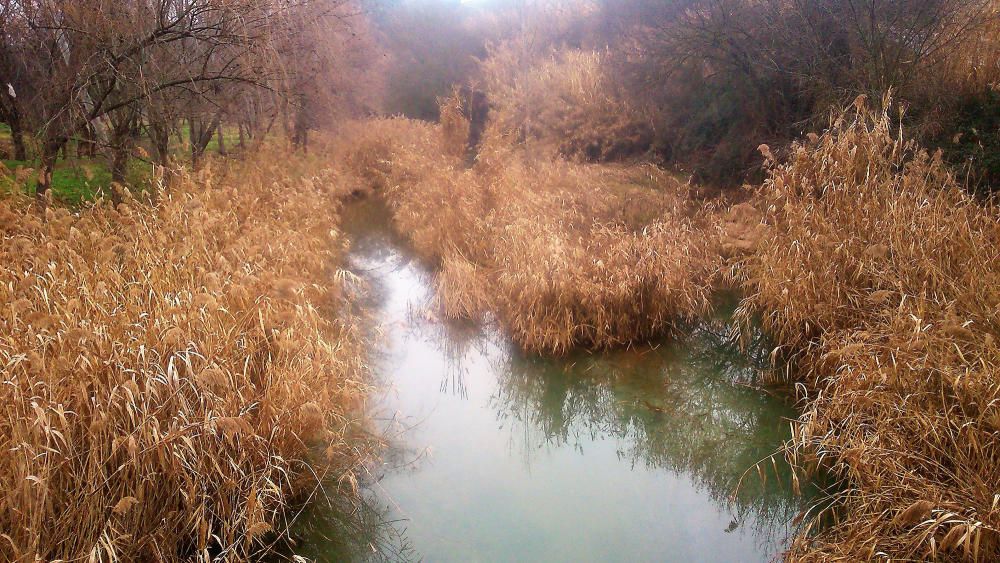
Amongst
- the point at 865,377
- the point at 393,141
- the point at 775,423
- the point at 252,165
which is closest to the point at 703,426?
the point at 775,423

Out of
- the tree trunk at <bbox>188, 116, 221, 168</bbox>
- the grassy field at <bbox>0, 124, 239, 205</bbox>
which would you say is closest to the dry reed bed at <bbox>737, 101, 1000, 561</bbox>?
the grassy field at <bbox>0, 124, 239, 205</bbox>

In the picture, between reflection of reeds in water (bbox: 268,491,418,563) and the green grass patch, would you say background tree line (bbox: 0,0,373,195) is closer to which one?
the green grass patch

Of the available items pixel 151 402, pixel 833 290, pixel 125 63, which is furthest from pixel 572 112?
pixel 151 402

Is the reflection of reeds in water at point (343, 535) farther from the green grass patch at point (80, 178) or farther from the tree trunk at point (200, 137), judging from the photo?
the tree trunk at point (200, 137)

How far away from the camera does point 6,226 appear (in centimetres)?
494

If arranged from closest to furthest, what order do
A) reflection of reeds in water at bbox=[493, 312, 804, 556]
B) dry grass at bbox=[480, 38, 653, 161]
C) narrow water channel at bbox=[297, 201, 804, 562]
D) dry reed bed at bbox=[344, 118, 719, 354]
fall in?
1. narrow water channel at bbox=[297, 201, 804, 562]
2. reflection of reeds in water at bbox=[493, 312, 804, 556]
3. dry reed bed at bbox=[344, 118, 719, 354]
4. dry grass at bbox=[480, 38, 653, 161]

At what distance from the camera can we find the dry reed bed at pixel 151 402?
269 cm

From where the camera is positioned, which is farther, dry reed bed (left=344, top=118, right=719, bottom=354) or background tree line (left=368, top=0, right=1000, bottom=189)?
background tree line (left=368, top=0, right=1000, bottom=189)

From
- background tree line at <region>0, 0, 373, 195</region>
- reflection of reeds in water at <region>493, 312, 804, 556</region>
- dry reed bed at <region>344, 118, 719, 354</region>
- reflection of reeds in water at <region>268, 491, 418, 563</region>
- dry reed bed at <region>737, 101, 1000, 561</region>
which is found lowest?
reflection of reeds in water at <region>493, 312, 804, 556</region>

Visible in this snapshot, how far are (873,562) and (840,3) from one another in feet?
22.7

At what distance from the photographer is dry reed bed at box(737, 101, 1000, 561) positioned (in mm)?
2727

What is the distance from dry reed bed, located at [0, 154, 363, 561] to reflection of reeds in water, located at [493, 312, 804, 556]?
1.44 meters

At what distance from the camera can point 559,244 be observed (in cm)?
618

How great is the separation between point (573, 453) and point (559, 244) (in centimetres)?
224
